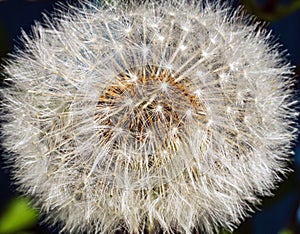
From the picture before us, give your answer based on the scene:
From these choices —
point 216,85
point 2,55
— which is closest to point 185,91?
point 216,85

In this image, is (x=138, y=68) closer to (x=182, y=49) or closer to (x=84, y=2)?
(x=182, y=49)

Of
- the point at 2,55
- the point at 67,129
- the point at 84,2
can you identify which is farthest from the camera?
the point at 2,55

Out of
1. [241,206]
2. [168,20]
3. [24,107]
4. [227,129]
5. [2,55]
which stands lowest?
[241,206]

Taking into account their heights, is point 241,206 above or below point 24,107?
below

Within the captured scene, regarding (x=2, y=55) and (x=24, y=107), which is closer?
(x=24, y=107)

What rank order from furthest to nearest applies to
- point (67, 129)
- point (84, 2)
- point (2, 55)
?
point (2, 55) < point (84, 2) < point (67, 129)

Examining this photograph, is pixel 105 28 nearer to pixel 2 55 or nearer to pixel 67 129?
pixel 67 129

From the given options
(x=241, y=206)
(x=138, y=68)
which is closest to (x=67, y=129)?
(x=138, y=68)
